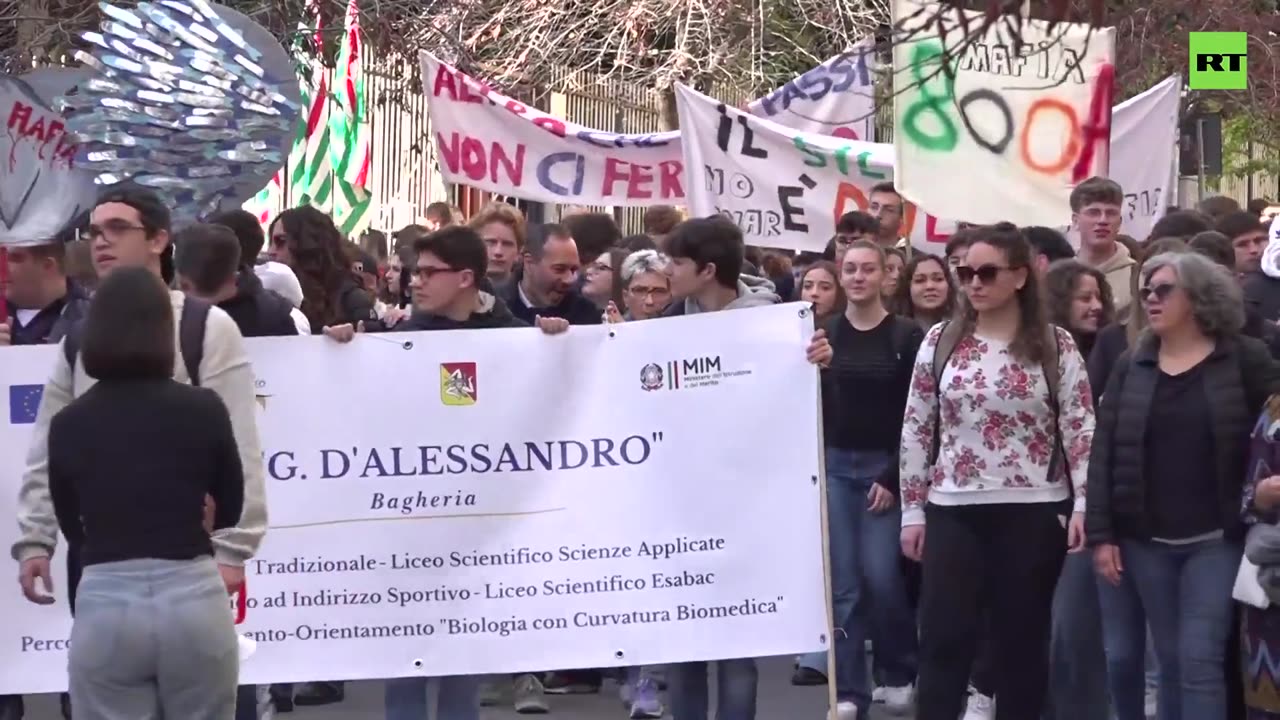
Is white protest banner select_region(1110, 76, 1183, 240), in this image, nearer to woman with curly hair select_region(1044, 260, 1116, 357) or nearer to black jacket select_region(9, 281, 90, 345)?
woman with curly hair select_region(1044, 260, 1116, 357)

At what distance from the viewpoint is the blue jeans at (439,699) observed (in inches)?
317

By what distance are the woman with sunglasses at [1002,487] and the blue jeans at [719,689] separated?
1.89 ft

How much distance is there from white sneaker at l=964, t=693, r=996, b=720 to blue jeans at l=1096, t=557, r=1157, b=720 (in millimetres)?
464

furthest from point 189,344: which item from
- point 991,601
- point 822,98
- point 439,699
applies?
point 822,98

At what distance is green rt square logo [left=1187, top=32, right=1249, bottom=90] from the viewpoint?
17.0m

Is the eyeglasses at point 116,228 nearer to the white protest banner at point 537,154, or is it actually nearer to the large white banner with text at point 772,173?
the large white banner with text at point 772,173

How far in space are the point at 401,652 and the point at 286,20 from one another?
29.7ft

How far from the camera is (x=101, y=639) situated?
5.93 meters

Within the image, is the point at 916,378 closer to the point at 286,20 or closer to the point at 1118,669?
the point at 1118,669

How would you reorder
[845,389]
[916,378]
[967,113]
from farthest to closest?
[967,113] < [845,389] < [916,378]

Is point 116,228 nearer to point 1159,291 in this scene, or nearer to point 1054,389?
point 1054,389

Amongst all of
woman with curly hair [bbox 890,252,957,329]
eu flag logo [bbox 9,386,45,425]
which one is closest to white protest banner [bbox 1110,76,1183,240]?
woman with curly hair [bbox 890,252,957,329]

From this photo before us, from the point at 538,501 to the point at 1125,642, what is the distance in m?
2.06

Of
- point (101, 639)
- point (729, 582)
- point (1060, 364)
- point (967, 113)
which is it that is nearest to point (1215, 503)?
point (1060, 364)
